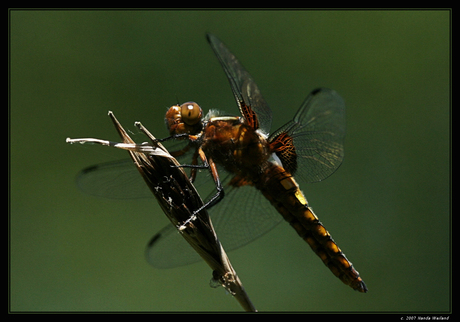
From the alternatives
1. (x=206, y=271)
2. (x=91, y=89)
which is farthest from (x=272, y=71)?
(x=206, y=271)

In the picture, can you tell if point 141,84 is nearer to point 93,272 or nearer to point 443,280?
point 93,272

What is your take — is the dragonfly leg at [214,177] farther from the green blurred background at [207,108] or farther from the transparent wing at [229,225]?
the green blurred background at [207,108]

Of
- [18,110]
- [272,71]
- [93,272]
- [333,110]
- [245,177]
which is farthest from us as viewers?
[272,71]

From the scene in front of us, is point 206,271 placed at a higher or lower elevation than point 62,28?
lower

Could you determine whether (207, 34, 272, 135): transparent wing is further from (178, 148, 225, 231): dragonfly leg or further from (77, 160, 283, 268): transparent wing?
(77, 160, 283, 268): transparent wing

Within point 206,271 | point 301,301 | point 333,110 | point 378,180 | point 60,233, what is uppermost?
point 333,110

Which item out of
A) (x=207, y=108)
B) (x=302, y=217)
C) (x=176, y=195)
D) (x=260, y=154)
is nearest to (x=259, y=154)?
(x=260, y=154)

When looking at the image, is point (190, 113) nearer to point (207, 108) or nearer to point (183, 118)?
point (183, 118)
